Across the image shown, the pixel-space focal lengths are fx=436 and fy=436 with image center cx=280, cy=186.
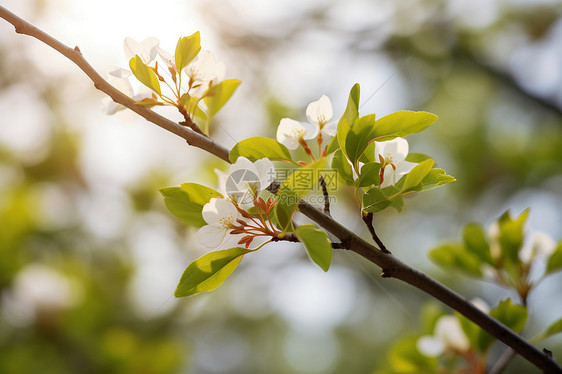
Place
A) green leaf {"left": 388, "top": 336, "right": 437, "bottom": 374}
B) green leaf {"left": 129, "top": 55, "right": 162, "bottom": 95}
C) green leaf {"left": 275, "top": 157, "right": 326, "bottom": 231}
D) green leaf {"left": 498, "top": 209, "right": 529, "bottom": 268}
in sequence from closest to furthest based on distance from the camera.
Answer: green leaf {"left": 275, "top": 157, "right": 326, "bottom": 231} < green leaf {"left": 129, "top": 55, "right": 162, "bottom": 95} < green leaf {"left": 498, "top": 209, "right": 529, "bottom": 268} < green leaf {"left": 388, "top": 336, "right": 437, "bottom": 374}

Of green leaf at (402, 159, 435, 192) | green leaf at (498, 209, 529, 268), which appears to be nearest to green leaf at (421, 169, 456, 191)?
green leaf at (402, 159, 435, 192)

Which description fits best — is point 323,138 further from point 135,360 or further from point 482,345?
point 135,360

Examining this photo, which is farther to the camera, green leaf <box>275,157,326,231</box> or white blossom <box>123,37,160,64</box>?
white blossom <box>123,37,160,64</box>

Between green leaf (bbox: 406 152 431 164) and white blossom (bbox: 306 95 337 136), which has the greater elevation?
white blossom (bbox: 306 95 337 136)

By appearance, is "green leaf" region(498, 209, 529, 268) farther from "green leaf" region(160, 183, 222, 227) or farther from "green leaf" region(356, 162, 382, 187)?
"green leaf" region(160, 183, 222, 227)

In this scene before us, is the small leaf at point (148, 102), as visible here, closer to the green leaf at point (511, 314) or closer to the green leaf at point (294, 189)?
the green leaf at point (294, 189)

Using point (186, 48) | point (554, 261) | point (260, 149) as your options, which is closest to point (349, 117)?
point (260, 149)

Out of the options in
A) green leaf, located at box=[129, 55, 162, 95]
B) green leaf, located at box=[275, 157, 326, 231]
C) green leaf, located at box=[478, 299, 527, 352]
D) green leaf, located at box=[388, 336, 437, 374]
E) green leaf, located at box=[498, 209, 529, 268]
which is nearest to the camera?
green leaf, located at box=[275, 157, 326, 231]

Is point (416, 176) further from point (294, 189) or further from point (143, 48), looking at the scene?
point (143, 48)
